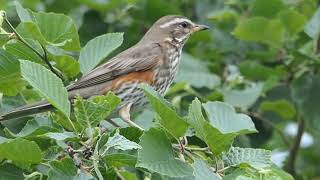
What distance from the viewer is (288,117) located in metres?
8.48

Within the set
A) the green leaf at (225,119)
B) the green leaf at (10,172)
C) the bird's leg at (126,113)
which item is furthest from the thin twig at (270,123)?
the green leaf at (10,172)

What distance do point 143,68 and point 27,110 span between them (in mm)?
1858

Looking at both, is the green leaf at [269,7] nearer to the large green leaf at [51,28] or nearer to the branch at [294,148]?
the branch at [294,148]

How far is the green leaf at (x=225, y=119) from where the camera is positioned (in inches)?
207

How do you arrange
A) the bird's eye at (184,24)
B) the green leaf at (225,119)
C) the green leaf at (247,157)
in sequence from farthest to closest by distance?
the bird's eye at (184,24)
the green leaf at (225,119)
the green leaf at (247,157)

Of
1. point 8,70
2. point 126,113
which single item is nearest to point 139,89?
point 126,113

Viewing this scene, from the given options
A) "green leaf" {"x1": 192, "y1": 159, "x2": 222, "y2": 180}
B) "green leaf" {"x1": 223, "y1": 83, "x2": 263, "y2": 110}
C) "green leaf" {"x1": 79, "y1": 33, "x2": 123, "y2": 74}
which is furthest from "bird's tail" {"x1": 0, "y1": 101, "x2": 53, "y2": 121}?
"green leaf" {"x1": 223, "y1": 83, "x2": 263, "y2": 110}

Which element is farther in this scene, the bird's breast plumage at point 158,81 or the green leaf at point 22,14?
the bird's breast plumage at point 158,81

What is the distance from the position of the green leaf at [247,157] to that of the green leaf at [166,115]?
0.29 metres

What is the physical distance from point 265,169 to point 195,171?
383 mm

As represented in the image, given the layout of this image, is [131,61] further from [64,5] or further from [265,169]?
[265,169]

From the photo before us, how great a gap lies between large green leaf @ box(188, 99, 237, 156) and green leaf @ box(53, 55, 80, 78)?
107 cm

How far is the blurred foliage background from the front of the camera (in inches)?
309

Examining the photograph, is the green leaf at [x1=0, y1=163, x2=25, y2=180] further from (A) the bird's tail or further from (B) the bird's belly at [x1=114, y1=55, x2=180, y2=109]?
(B) the bird's belly at [x1=114, y1=55, x2=180, y2=109]
